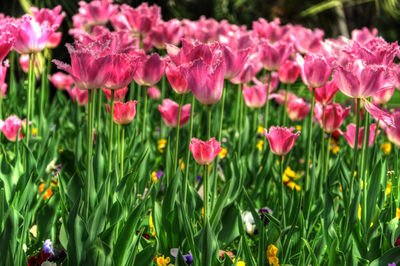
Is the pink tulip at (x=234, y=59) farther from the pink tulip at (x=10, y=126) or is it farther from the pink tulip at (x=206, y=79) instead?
the pink tulip at (x=10, y=126)

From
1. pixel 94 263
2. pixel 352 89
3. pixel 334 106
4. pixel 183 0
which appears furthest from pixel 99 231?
pixel 183 0

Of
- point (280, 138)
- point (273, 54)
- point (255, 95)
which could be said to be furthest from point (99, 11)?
point (280, 138)

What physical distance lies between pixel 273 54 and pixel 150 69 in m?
0.70

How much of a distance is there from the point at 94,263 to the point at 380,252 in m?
0.76

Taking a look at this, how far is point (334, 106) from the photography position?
191 centimetres

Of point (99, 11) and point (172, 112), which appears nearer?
point (172, 112)

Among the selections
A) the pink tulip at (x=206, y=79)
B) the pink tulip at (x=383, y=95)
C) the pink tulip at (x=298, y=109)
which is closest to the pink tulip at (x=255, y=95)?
the pink tulip at (x=298, y=109)

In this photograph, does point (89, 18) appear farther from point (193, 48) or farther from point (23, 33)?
point (193, 48)

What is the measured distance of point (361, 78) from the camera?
1.40m

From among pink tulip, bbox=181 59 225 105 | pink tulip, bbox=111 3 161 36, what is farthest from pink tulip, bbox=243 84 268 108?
pink tulip, bbox=181 59 225 105

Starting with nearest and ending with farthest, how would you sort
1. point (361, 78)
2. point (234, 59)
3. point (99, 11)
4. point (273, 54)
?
point (361, 78) < point (234, 59) < point (273, 54) < point (99, 11)

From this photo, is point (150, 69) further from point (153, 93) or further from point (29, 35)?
point (153, 93)

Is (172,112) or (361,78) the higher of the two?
(361,78)

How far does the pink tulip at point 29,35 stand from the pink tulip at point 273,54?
0.85m
